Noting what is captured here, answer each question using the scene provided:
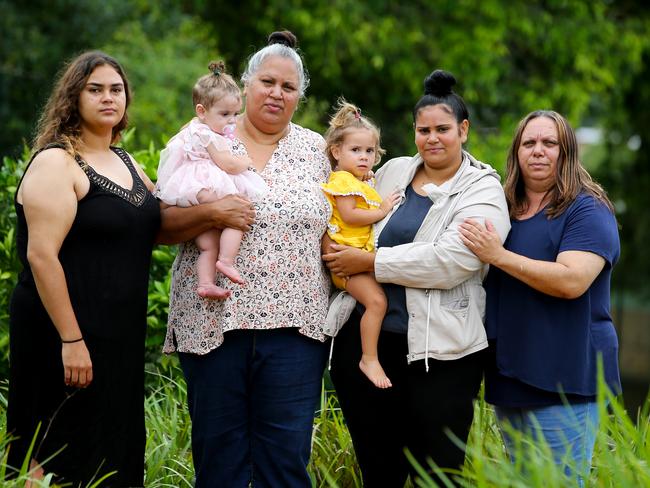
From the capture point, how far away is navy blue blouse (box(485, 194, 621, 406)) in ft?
13.2

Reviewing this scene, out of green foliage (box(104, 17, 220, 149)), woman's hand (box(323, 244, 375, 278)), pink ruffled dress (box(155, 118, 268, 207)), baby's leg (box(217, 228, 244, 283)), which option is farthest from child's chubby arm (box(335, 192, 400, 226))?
green foliage (box(104, 17, 220, 149))

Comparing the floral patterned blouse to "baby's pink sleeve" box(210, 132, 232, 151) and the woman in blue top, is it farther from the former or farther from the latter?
the woman in blue top

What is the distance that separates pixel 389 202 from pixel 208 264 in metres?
0.84

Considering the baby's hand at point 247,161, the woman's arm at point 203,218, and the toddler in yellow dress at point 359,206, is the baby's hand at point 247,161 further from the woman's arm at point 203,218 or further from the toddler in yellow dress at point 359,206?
the toddler in yellow dress at point 359,206

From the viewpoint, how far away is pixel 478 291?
4.18m

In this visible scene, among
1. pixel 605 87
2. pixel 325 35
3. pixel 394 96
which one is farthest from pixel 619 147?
pixel 325 35

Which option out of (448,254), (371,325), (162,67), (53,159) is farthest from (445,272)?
(162,67)

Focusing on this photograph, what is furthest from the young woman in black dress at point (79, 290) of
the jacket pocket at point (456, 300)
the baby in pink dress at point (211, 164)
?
the jacket pocket at point (456, 300)

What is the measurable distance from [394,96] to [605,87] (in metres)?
3.10

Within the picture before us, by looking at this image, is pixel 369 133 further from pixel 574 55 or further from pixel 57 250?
pixel 574 55

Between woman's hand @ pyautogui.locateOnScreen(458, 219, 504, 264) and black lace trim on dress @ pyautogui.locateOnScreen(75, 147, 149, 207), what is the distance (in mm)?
1345

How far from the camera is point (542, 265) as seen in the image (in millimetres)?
3967

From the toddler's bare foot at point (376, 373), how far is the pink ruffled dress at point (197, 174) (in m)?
0.84

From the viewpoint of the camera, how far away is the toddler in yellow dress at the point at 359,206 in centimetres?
414
